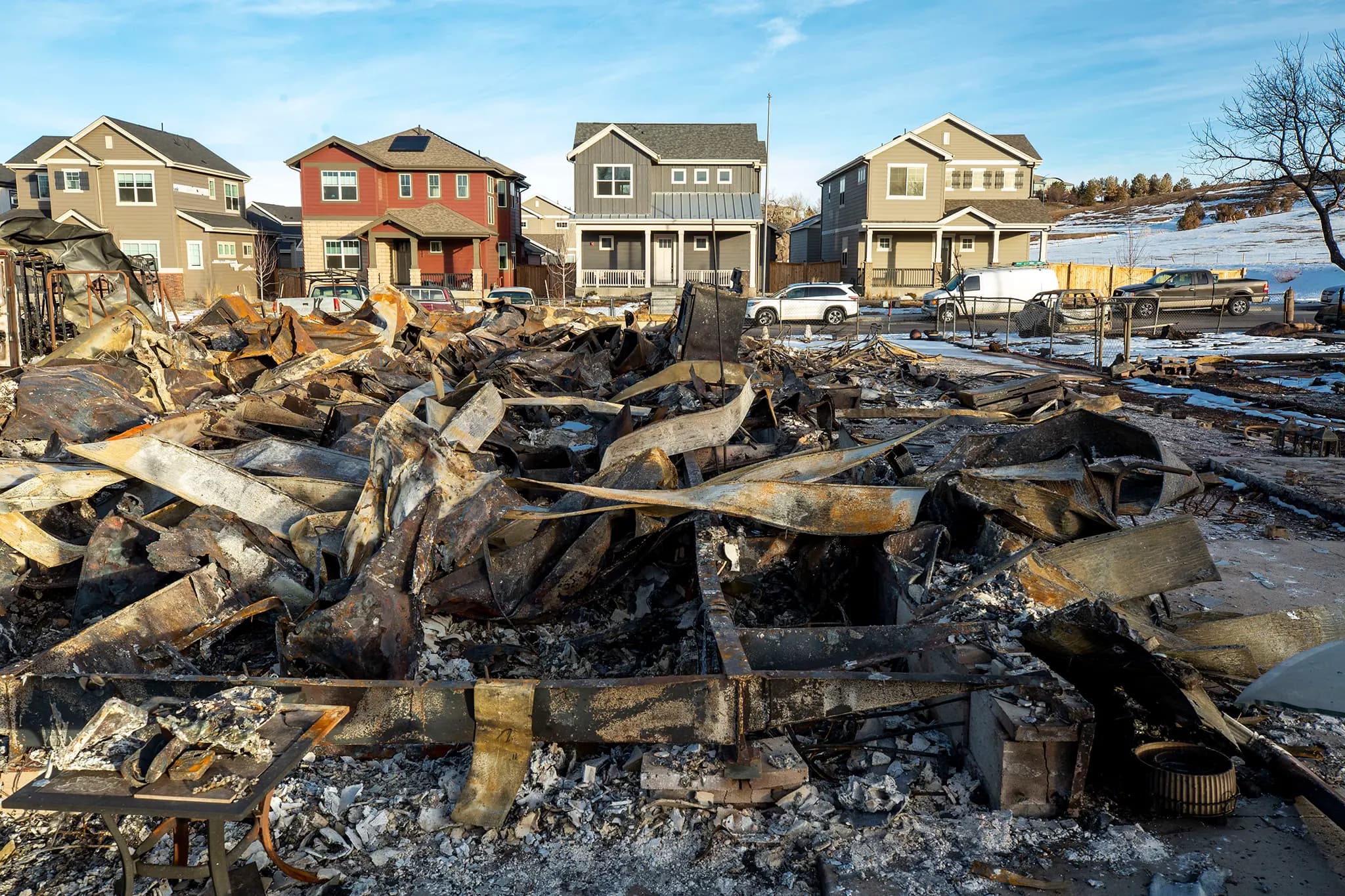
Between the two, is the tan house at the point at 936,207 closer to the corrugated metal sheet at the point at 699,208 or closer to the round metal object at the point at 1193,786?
the corrugated metal sheet at the point at 699,208

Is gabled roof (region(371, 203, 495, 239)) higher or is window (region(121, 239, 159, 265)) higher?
gabled roof (region(371, 203, 495, 239))

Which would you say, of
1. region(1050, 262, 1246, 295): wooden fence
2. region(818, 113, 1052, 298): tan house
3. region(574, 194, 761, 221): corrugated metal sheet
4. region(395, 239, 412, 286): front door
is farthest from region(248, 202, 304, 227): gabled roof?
region(1050, 262, 1246, 295): wooden fence

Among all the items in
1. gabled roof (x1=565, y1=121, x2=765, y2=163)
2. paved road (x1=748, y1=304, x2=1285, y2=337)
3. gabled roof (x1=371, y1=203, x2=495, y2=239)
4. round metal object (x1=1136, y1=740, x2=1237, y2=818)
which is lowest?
round metal object (x1=1136, y1=740, x2=1237, y2=818)

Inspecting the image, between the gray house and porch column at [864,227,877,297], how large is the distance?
17.9 feet

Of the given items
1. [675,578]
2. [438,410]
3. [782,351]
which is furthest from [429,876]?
[782,351]

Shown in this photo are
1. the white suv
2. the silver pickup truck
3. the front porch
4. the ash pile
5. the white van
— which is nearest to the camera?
the ash pile

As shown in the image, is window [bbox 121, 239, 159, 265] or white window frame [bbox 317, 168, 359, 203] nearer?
white window frame [bbox 317, 168, 359, 203]

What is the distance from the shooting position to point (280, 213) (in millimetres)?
60188

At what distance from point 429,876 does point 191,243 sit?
50268 mm

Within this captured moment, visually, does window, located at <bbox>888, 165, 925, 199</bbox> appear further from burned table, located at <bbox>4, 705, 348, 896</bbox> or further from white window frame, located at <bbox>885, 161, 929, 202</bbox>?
burned table, located at <bbox>4, 705, 348, 896</bbox>

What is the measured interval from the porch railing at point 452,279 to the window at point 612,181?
7.55 m

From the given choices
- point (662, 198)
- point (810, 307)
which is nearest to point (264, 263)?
point (662, 198)

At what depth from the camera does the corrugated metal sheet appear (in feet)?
137

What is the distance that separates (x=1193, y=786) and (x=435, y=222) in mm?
43717
